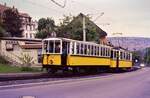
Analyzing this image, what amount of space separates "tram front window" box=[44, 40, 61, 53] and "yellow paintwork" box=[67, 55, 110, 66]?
51.7 inches

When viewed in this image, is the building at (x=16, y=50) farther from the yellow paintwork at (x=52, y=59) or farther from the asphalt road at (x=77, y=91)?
the asphalt road at (x=77, y=91)

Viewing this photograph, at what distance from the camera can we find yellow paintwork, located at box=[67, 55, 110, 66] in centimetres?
3726

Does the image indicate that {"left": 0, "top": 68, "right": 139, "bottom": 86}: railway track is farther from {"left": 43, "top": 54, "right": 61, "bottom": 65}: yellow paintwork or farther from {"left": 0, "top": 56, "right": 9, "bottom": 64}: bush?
{"left": 0, "top": 56, "right": 9, "bottom": 64}: bush

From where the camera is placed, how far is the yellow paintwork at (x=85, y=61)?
37263mm

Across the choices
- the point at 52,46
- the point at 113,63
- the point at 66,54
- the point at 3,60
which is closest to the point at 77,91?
the point at 66,54

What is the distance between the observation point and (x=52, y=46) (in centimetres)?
3812

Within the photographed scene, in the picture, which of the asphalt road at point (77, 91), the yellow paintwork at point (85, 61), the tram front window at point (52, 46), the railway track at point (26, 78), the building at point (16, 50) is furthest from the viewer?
the building at point (16, 50)

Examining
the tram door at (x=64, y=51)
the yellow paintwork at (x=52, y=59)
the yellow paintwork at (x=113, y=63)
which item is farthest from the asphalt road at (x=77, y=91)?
the yellow paintwork at (x=113, y=63)

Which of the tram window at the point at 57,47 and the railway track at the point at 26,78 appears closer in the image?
the railway track at the point at 26,78

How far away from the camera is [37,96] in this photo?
1852 centimetres

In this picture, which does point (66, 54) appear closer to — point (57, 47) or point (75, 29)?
point (57, 47)

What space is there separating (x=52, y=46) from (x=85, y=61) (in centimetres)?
385

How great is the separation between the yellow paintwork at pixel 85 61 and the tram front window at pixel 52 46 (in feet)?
4.30

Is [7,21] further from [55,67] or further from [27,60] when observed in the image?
Result: [55,67]
